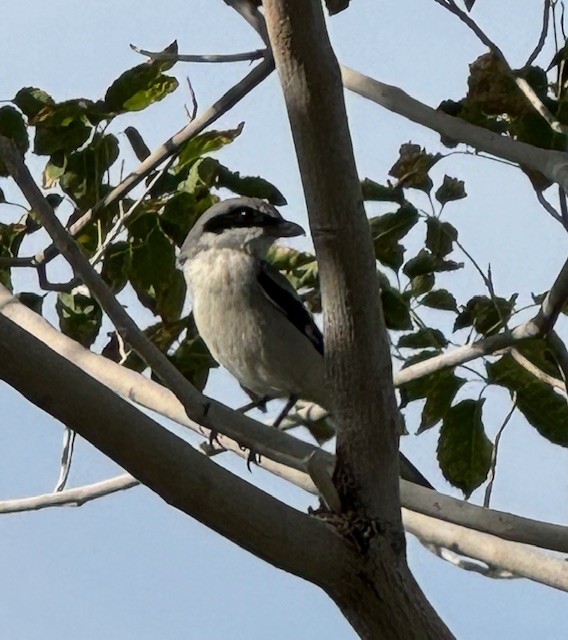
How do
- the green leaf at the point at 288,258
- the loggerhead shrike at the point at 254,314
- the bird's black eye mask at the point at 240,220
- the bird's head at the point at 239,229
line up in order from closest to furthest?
the green leaf at the point at 288,258 → the loggerhead shrike at the point at 254,314 → the bird's head at the point at 239,229 → the bird's black eye mask at the point at 240,220

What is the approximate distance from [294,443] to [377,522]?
59 centimetres

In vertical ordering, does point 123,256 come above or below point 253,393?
below

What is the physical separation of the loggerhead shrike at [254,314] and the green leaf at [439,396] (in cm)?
78

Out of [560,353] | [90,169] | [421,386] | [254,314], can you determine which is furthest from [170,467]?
[254,314]

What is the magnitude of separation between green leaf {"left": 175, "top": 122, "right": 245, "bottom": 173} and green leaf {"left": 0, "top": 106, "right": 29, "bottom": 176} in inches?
20.0

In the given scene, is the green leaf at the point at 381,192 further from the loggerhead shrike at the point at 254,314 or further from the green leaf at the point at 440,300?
the loggerhead shrike at the point at 254,314

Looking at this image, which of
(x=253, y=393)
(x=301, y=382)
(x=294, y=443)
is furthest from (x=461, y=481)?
(x=253, y=393)

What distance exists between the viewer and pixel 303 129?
2.04m

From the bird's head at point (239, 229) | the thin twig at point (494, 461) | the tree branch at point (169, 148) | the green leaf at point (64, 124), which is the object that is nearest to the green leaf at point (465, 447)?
the thin twig at point (494, 461)

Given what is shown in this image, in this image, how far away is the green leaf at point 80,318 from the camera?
3.78 m

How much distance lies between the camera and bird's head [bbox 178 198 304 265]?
4543 millimetres

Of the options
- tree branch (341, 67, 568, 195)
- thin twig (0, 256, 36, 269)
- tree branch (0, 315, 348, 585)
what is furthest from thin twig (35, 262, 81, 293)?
tree branch (0, 315, 348, 585)

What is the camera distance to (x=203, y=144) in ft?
11.9

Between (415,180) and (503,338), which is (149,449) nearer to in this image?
(503,338)
